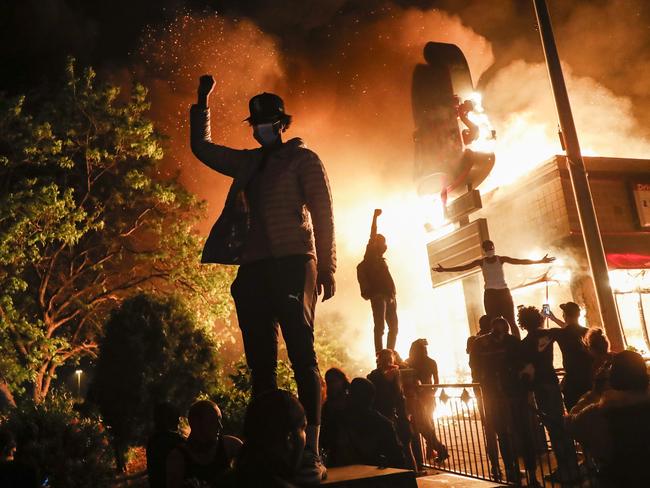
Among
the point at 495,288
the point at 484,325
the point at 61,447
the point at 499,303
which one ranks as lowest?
the point at 61,447

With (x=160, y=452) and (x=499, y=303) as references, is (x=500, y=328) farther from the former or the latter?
(x=160, y=452)

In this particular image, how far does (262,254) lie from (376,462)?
1975mm

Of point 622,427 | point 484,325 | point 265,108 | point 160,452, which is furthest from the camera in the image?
point 484,325

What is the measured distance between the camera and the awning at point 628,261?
1653 centimetres

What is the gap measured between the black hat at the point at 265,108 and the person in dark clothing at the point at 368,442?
2529 millimetres

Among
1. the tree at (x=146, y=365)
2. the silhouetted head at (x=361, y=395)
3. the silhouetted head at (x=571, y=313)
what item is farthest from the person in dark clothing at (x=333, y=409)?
the tree at (x=146, y=365)

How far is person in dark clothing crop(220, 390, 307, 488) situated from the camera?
2305 millimetres

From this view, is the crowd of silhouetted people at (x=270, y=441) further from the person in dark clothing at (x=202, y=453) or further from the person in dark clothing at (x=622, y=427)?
the person in dark clothing at (x=622, y=427)

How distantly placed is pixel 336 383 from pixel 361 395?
46cm

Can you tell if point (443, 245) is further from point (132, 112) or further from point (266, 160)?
point (266, 160)

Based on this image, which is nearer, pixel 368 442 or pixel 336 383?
pixel 368 442

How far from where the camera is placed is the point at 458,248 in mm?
16641

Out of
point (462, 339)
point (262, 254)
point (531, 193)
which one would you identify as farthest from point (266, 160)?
point (462, 339)

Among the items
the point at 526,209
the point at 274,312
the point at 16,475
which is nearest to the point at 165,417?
the point at 16,475
